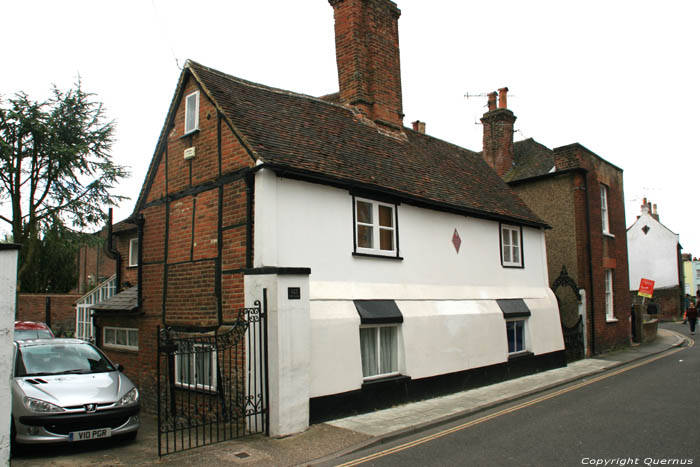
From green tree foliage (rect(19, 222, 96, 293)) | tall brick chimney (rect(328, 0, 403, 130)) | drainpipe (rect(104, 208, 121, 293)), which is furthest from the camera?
green tree foliage (rect(19, 222, 96, 293))

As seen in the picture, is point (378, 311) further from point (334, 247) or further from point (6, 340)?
point (6, 340)

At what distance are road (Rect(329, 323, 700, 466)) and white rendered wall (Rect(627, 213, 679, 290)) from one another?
36.8 metres

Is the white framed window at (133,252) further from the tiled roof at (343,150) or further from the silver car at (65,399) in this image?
the silver car at (65,399)

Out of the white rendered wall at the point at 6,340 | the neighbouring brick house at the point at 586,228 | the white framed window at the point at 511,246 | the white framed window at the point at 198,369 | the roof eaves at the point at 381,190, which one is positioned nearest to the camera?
the white rendered wall at the point at 6,340

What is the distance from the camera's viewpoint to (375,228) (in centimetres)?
1082

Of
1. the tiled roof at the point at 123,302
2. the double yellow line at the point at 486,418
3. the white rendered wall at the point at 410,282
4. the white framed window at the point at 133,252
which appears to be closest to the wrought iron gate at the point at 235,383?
the white rendered wall at the point at 410,282

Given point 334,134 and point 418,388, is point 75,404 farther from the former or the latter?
point 334,134

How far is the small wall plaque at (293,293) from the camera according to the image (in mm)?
8367

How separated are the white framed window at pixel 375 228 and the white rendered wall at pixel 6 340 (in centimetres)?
589

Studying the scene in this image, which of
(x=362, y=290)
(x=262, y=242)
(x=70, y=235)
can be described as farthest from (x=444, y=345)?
(x=70, y=235)

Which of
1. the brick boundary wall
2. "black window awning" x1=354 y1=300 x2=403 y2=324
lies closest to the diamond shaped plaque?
"black window awning" x1=354 y1=300 x2=403 y2=324

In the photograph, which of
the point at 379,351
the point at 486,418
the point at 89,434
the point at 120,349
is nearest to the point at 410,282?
the point at 379,351

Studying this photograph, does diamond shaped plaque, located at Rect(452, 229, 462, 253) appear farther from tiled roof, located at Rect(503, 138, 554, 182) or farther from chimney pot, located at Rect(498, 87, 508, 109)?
chimney pot, located at Rect(498, 87, 508, 109)

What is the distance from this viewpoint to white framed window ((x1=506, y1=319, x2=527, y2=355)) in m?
14.0
